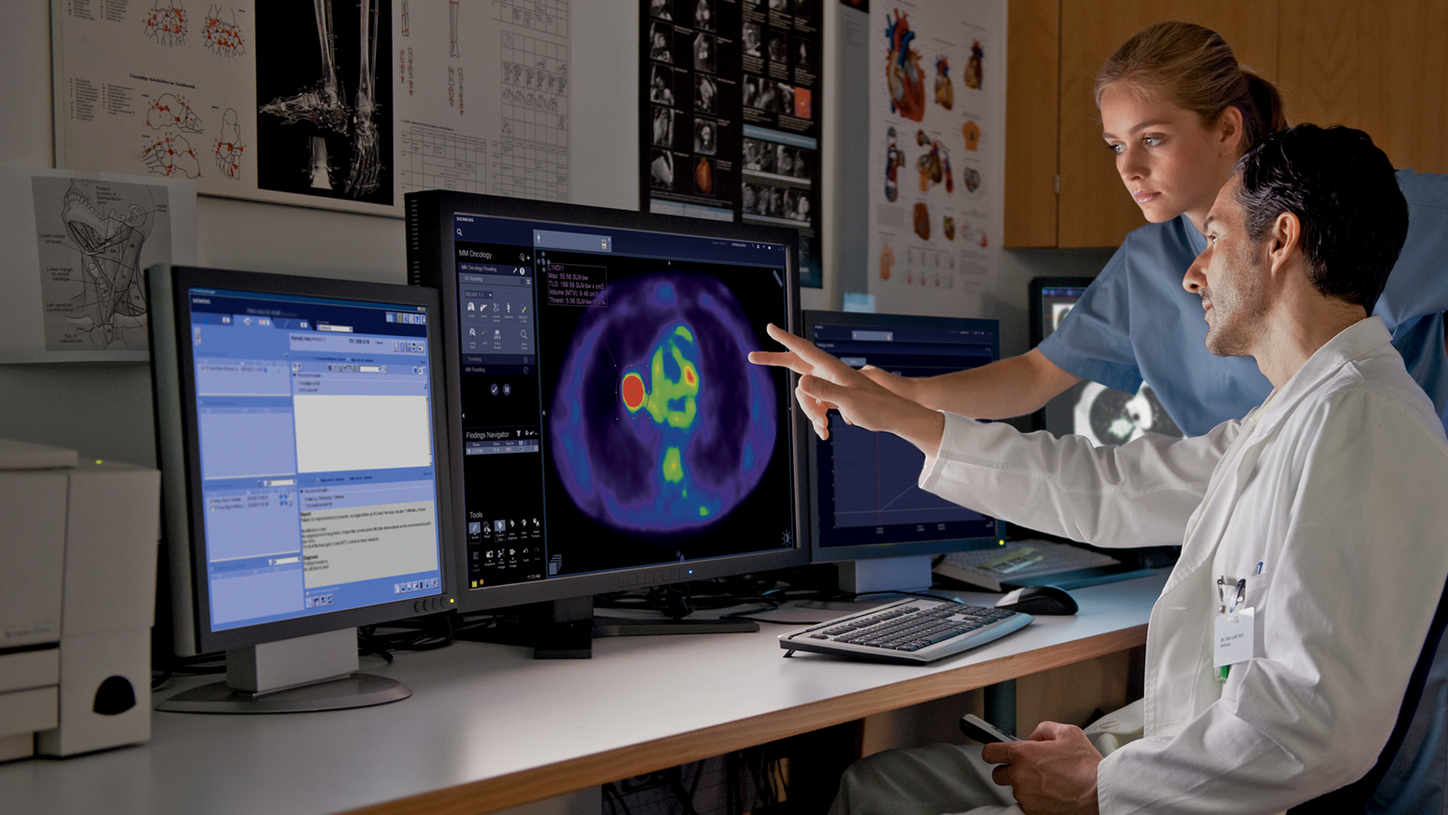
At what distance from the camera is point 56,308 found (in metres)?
1.41

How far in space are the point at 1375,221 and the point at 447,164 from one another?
1.28 m

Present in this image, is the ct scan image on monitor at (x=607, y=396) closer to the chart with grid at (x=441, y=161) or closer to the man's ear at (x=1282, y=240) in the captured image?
the chart with grid at (x=441, y=161)

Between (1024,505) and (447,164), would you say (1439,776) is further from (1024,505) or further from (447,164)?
(447,164)

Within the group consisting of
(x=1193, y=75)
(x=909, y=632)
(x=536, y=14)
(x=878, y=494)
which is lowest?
(x=909, y=632)

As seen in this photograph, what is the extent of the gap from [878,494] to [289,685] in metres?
1.04

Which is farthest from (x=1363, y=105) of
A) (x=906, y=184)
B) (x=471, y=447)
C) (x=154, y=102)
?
(x=154, y=102)

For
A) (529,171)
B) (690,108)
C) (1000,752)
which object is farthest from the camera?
(690,108)

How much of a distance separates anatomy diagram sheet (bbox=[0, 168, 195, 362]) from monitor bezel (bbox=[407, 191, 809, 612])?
1.09 feet

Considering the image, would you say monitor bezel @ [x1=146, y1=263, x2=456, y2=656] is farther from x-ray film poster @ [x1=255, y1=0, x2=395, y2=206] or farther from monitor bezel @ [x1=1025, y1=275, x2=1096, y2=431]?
monitor bezel @ [x1=1025, y1=275, x2=1096, y2=431]

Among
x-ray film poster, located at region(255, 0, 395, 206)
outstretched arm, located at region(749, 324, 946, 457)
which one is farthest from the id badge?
x-ray film poster, located at region(255, 0, 395, 206)

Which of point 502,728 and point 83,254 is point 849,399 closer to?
point 502,728

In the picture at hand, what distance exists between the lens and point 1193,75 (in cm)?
179

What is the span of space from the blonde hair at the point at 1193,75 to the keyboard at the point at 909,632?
2.76 feet

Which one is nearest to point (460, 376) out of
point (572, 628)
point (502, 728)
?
point (572, 628)
